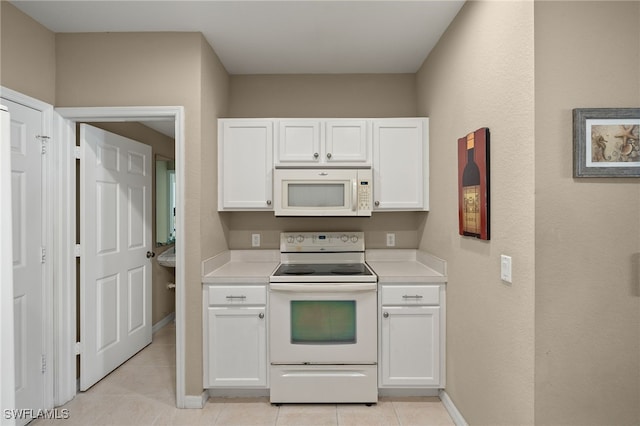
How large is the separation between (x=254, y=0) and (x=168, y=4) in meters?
0.53

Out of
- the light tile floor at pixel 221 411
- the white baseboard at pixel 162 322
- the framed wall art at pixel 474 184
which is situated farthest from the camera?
the white baseboard at pixel 162 322

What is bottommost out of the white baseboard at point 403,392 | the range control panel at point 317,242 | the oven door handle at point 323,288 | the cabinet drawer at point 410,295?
the white baseboard at point 403,392

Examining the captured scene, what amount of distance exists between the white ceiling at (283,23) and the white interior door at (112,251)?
0.78 m

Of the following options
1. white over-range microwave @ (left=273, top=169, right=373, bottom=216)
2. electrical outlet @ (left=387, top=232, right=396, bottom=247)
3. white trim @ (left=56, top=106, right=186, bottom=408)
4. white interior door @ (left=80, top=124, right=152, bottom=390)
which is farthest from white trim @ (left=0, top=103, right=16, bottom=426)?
electrical outlet @ (left=387, top=232, right=396, bottom=247)

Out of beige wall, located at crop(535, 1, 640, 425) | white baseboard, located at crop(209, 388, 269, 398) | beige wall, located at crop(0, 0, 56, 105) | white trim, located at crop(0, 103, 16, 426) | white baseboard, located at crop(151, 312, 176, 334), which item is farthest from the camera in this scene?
white baseboard, located at crop(151, 312, 176, 334)

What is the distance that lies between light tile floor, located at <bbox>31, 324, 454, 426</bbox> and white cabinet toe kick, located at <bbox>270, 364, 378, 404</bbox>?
0.07 meters

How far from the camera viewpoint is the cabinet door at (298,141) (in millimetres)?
2859

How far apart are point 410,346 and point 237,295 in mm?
1266

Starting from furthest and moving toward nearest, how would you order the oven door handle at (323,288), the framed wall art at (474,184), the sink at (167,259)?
the sink at (167,259) < the oven door handle at (323,288) < the framed wall art at (474,184)

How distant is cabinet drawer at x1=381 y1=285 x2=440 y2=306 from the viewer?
248 cm

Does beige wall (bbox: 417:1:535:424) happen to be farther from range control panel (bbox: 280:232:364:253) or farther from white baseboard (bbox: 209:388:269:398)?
white baseboard (bbox: 209:388:269:398)

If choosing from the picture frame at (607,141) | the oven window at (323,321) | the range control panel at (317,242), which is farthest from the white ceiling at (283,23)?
the oven window at (323,321)

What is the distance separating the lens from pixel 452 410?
2334 millimetres

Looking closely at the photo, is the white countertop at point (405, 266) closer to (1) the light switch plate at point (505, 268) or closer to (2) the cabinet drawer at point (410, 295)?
(2) the cabinet drawer at point (410, 295)
